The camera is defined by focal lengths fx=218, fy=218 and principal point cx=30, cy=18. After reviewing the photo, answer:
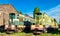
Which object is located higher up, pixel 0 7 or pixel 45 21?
pixel 0 7

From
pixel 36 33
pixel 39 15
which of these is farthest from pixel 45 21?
pixel 36 33

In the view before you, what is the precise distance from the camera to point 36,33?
20984 mm

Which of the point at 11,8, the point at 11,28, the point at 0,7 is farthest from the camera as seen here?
the point at 11,8

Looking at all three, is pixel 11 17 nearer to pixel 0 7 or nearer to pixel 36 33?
pixel 36 33

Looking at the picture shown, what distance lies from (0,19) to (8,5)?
434 inches

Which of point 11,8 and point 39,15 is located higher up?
point 11,8

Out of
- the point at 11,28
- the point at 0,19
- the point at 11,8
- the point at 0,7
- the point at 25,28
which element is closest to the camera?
the point at 11,28

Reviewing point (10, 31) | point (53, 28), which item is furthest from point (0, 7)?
point (10, 31)

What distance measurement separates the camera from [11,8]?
238 ft

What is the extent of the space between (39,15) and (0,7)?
36.9m

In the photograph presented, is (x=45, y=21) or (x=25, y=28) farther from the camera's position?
(x=45, y=21)

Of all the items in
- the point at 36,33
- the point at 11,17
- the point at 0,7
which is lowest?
the point at 36,33

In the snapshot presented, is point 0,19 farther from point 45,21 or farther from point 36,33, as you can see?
point 36,33

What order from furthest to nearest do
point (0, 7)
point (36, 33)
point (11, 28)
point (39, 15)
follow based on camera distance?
point (0, 7)
point (39, 15)
point (11, 28)
point (36, 33)
